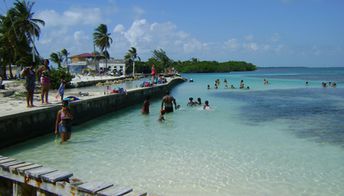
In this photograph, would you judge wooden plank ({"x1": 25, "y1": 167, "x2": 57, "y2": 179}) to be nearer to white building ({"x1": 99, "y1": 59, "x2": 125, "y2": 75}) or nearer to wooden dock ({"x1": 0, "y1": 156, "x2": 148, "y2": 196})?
wooden dock ({"x1": 0, "y1": 156, "x2": 148, "y2": 196})

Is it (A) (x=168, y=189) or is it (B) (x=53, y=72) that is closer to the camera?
(A) (x=168, y=189)

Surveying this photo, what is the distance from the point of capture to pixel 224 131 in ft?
53.5

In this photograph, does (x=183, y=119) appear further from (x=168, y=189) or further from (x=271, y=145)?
(x=168, y=189)

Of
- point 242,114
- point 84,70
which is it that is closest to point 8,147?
point 242,114

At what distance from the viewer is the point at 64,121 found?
12352 mm

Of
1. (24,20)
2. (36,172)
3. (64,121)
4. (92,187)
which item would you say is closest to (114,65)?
(24,20)

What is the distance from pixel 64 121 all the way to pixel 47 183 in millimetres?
6817

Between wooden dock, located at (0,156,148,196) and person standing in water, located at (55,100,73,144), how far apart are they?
5.54 m

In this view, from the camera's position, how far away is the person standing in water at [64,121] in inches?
481

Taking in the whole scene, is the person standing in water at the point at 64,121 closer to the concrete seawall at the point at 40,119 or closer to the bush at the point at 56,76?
the concrete seawall at the point at 40,119

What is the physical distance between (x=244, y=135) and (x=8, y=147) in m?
9.35

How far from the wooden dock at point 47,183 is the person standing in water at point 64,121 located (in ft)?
18.2

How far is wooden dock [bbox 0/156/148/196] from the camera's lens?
16.8 ft

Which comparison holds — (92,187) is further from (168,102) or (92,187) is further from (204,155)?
(168,102)
